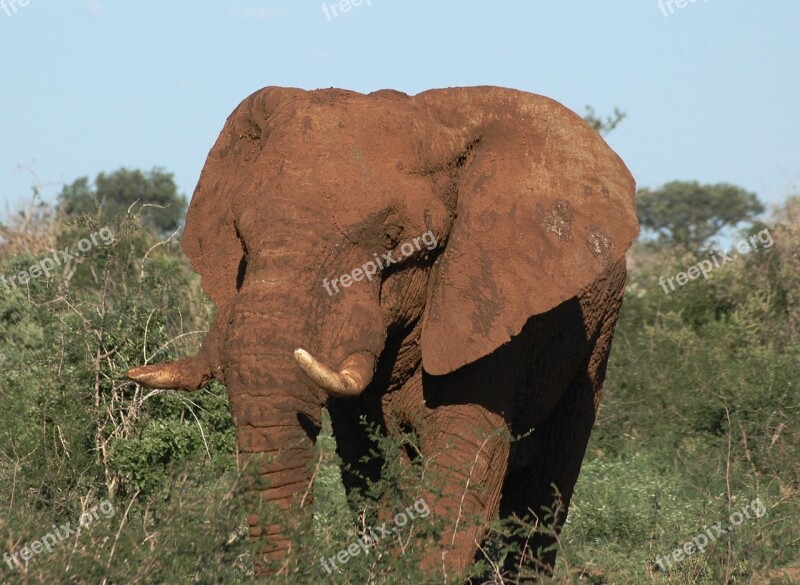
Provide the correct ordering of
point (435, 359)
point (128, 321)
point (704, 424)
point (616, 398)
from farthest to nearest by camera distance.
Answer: point (616, 398)
point (704, 424)
point (128, 321)
point (435, 359)

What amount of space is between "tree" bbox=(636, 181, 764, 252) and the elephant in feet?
111

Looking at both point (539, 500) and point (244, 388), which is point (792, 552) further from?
point (244, 388)

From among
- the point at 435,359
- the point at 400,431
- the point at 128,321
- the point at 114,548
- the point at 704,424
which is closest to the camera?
the point at 114,548

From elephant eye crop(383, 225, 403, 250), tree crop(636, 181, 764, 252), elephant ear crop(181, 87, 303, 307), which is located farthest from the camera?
tree crop(636, 181, 764, 252)

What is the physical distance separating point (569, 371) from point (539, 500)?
917mm

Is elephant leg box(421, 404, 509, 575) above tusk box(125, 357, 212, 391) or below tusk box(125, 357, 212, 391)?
below

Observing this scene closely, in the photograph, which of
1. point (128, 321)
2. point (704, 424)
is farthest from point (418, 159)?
point (704, 424)

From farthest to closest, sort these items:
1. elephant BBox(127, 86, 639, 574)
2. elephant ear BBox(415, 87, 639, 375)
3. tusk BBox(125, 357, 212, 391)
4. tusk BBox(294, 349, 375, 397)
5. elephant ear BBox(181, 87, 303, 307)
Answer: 1. elephant ear BBox(181, 87, 303, 307)
2. elephant ear BBox(415, 87, 639, 375)
3. tusk BBox(125, 357, 212, 391)
4. elephant BBox(127, 86, 639, 574)
5. tusk BBox(294, 349, 375, 397)

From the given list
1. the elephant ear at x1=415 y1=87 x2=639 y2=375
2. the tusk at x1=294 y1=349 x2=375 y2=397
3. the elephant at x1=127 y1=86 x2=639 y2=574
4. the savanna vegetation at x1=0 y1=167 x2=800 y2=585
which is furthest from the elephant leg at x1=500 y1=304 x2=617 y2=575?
the tusk at x1=294 y1=349 x2=375 y2=397

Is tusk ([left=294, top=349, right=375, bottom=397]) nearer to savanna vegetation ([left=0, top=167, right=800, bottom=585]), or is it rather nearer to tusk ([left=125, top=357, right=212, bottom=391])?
savanna vegetation ([left=0, top=167, right=800, bottom=585])

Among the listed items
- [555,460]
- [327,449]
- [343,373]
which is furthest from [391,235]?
[555,460]

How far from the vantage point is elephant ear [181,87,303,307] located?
630 centimetres

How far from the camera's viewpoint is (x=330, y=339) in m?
5.36

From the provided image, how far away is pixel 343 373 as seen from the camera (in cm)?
518
